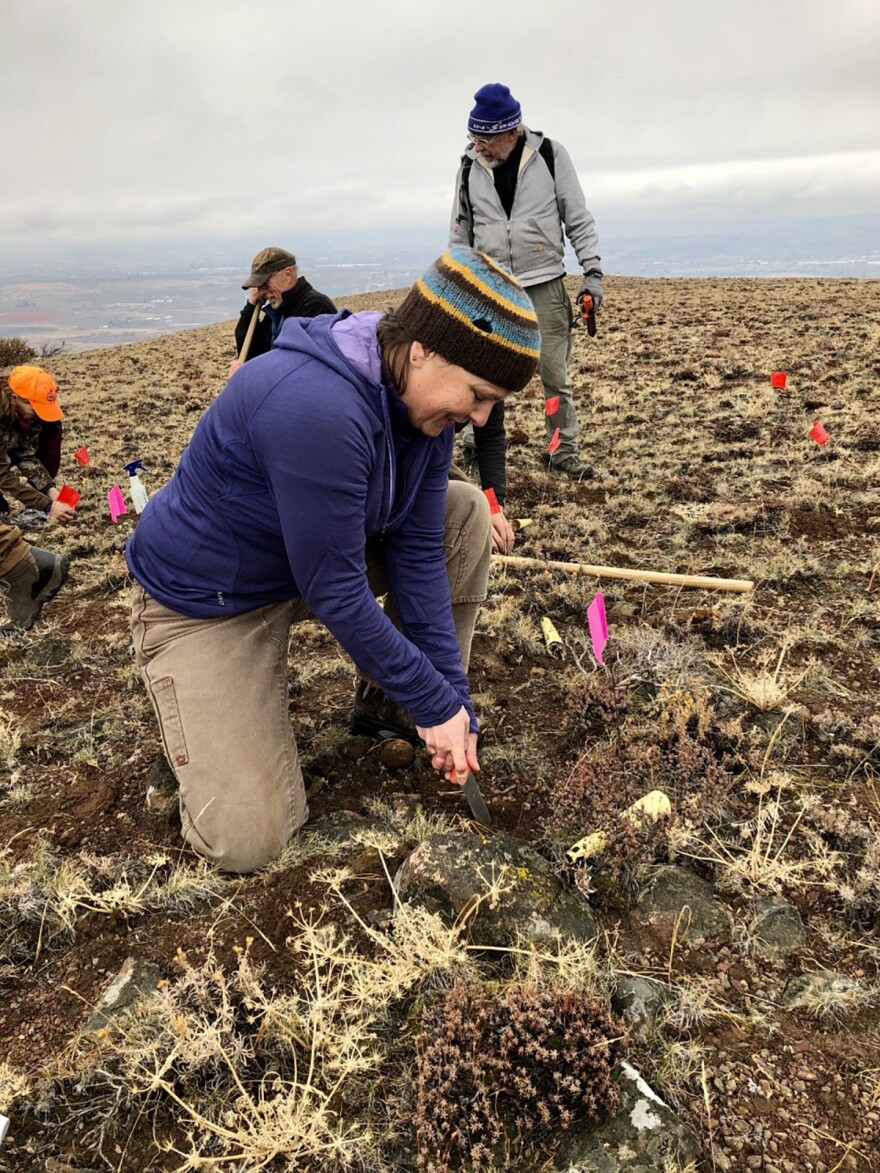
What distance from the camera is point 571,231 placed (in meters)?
5.93

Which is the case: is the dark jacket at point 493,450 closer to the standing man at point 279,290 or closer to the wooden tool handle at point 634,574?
the wooden tool handle at point 634,574

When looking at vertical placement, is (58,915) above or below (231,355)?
below

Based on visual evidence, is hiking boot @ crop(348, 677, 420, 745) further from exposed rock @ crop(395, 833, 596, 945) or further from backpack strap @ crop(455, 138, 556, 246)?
backpack strap @ crop(455, 138, 556, 246)

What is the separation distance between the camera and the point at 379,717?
3.37 meters

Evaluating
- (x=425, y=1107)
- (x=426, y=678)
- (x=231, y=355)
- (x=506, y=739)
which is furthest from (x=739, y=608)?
(x=231, y=355)

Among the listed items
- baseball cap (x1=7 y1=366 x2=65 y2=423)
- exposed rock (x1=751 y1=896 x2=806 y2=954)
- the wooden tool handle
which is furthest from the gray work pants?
exposed rock (x1=751 y1=896 x2=806 y2=954)

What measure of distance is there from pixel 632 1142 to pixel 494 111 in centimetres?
558

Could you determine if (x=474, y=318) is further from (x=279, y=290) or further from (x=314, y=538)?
(x=279, y=290)

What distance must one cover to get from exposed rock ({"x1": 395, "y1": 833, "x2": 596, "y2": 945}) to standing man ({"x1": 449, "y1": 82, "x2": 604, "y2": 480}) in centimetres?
414

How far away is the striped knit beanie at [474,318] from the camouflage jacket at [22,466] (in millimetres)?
4279

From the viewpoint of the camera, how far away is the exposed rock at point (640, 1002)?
1938 millimetres

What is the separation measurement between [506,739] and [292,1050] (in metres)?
1.68

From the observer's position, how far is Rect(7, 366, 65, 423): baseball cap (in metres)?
5.04

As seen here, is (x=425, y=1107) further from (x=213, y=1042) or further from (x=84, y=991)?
(x=84, y=991)
